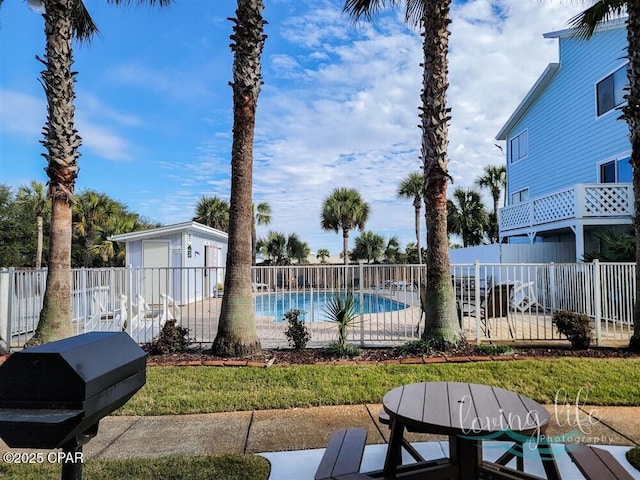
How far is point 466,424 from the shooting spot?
2240 mm

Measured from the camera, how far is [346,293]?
7281 millimetres

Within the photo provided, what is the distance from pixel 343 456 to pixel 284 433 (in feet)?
4.62

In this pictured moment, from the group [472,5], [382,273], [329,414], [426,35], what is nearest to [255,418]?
[329,414]

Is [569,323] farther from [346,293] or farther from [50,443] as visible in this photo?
[50,443]

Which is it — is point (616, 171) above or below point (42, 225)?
above

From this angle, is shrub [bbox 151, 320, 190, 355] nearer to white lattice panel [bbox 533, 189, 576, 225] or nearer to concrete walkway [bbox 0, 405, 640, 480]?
concrete walkway [bbox 0, 405, 640, 480]

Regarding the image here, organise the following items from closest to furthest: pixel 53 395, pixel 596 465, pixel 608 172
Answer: pixel 53 395 < pixel 596 465 < pixel 608 172

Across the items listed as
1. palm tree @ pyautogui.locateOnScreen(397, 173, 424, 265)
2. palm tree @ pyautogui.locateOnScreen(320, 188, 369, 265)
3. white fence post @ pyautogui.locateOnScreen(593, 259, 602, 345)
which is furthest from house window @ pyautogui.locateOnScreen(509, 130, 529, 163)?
white fence post @ pyautogui.locateOnScreen(593, 259, 602, 345)

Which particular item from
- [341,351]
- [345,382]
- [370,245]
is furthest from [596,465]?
[370,245]

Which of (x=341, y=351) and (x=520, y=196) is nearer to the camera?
(x=341, y=351)

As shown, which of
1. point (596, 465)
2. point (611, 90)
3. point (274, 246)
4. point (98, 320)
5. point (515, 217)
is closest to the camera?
point (596, 465)

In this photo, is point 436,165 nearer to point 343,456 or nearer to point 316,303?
point 316,303

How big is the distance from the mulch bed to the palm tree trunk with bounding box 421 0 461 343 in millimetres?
453

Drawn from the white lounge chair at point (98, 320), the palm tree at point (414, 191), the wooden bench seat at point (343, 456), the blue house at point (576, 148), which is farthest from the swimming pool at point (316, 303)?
the palm tree at point (414, 191)
